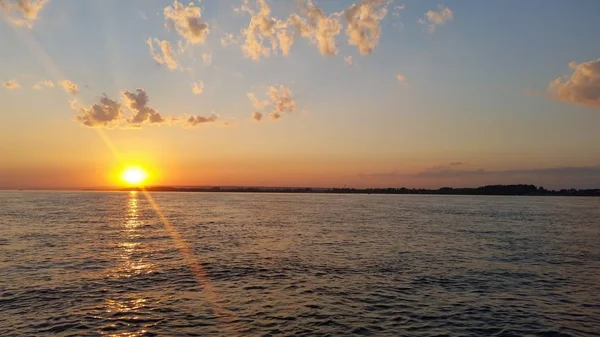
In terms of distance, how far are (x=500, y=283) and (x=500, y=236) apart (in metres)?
34.6

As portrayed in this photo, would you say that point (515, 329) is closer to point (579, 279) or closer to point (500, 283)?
point (500, 283)

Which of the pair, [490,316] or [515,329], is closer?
[515,329]

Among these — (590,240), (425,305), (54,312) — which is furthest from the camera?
(590,240)

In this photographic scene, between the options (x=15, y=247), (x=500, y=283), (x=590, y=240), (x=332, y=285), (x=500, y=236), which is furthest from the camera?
(x=500, y=236)

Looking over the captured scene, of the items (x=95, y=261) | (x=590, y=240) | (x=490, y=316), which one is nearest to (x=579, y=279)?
(x=490, y=316)

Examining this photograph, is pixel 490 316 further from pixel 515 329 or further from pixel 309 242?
pixel 309 242

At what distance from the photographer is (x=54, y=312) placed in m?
22.1

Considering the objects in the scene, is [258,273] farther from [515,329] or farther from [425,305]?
[515,329]

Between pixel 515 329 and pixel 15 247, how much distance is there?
47904mm

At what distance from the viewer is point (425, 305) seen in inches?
960

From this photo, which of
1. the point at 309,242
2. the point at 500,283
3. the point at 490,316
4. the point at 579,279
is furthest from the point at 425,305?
the point at 309,242

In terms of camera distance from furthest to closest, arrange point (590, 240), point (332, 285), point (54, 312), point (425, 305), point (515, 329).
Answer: point (590, 240) < point (332, 285) < point (425, 305) < point (54, 312) < point (515, 329)

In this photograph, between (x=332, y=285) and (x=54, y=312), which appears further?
(x=332, y=285)

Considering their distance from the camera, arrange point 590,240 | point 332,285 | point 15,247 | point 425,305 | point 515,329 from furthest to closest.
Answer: point 590,240
point 15,247
point 332,285
point 425,305
point 515,329
